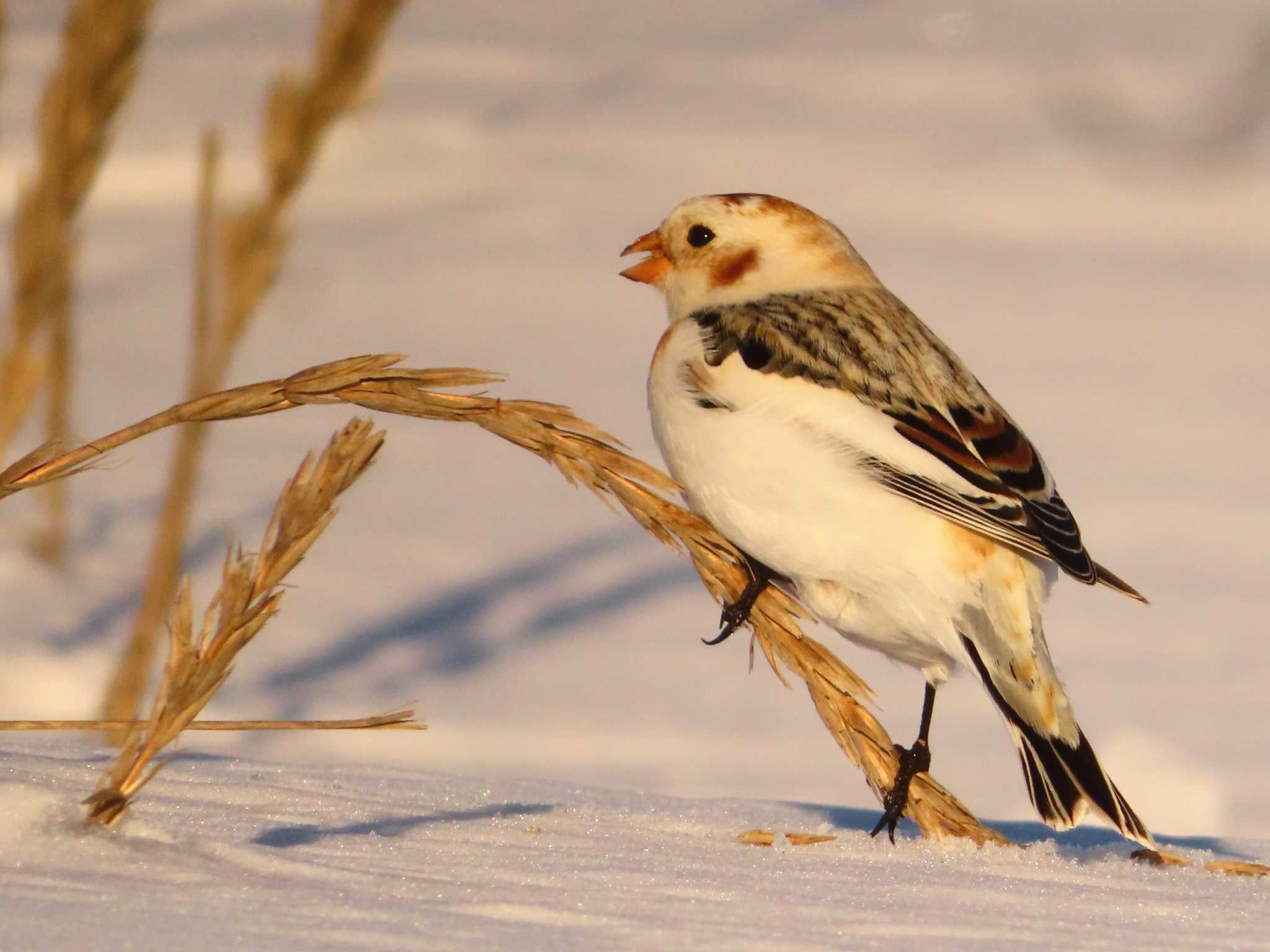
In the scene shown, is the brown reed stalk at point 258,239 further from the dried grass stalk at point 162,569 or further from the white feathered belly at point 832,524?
the white feathered belly at point 832,524

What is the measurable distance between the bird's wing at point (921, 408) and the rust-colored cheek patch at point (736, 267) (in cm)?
25

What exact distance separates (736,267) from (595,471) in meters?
1.01

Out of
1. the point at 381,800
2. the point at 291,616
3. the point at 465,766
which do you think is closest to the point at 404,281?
the point at 291,616

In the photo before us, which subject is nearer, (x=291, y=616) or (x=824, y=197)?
(x=291, y=616)

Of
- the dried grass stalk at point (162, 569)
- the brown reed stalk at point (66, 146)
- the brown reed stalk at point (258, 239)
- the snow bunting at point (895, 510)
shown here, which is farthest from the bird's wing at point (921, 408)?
the dried grass stalk at point (162, 569)

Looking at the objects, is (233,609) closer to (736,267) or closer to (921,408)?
(921,408)

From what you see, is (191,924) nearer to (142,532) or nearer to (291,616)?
(291,616)

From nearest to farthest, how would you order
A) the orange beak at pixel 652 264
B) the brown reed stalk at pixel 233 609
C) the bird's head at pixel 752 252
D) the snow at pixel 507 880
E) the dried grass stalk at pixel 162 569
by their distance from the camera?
the snow at pixel 507 880, the brown reed stalk at pixel 233 609, the bird's head at pixel 752 252, the orange beak at pixel 652 264, the dried grass stalk at pixel 162 569

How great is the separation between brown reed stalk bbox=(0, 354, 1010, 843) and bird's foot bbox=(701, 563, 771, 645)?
1cm

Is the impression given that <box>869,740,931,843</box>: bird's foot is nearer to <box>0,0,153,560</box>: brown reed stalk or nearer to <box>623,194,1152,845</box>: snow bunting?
<box>623,194,1152,845</box>: snow bunting

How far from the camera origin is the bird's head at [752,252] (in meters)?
3.20

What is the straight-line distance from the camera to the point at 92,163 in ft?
10.3

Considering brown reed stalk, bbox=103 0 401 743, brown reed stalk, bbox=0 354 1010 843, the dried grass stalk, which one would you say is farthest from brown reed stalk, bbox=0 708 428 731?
the dried grass stalk

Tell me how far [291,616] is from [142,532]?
32.7 inches
